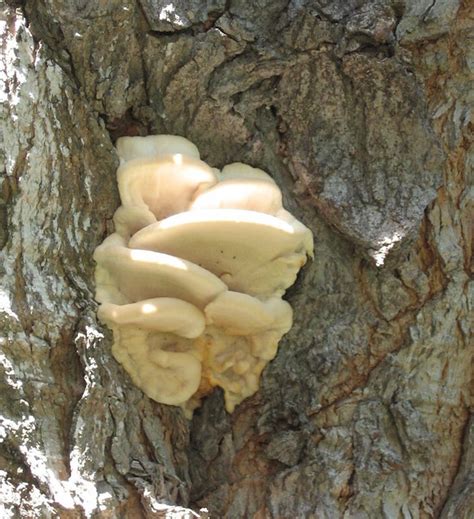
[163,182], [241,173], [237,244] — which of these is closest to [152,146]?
[163,182]

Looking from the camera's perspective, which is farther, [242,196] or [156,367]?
[242,196]

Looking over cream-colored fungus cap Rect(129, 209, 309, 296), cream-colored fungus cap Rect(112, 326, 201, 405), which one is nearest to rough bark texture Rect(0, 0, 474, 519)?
cream-colored fungus cap Rect(112, 326, 201, 405)

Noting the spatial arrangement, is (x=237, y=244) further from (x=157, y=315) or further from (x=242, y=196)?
(x=157, y=315)

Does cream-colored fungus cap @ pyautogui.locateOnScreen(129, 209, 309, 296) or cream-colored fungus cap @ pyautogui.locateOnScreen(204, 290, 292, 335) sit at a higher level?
cream-colored fungus cap @ pyautogui.locateOnScreen(129, 209, 309, 296)

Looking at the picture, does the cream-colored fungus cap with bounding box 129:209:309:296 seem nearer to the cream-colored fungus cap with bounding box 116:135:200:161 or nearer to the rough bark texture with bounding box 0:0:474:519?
the rough bark texture with bounding box 0:0:474:519

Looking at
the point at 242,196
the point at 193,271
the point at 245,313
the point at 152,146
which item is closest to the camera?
the point at 193,271

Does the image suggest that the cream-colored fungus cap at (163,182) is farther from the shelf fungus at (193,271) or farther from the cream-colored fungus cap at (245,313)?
the cream-colored fungus cap at (245,313)

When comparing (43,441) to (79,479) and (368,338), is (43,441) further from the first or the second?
(368,338)

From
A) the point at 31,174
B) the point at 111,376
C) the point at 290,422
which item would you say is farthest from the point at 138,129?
the point at 290,422
